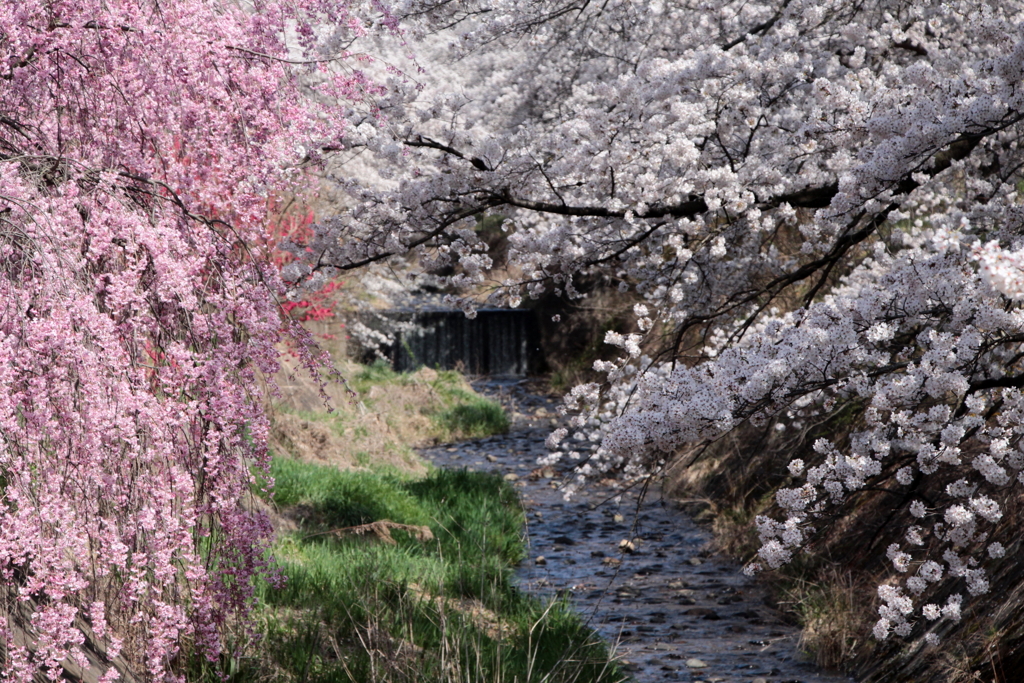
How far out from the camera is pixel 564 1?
664cm

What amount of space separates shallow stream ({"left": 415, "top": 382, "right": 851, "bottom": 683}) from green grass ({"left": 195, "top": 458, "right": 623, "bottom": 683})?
0.33 m

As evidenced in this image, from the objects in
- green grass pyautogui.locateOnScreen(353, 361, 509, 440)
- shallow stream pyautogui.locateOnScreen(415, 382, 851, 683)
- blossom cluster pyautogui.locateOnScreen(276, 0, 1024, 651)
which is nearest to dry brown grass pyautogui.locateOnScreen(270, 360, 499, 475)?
green grass pyautogui.locateOnScreen(353, 361, 509, 440)

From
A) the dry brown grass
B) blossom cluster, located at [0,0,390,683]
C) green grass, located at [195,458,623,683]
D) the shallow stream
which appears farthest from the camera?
the dry brown grass

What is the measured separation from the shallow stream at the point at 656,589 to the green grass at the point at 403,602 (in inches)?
12.9

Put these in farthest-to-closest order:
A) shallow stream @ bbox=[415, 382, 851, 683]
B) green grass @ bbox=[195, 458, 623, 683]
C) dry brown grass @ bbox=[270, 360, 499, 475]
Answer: dry brown grass @ bbox=[270, 360, 499, 475]
shallow stream @ bbox=[415, 382, 851, 683]
green grass @ bbox=[195, 458, 623, 683]

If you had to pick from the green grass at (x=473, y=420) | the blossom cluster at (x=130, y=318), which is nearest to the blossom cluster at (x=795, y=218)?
the blossom cluster at (x=130, y=318)

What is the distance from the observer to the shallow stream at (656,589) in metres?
6.25

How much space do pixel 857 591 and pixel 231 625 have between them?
14.0 ft

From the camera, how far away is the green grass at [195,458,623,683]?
474 centimetres

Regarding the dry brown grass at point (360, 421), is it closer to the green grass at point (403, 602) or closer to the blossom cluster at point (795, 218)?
the green grass at point (403, 602)

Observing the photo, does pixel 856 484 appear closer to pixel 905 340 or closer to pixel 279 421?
pixel 905 340

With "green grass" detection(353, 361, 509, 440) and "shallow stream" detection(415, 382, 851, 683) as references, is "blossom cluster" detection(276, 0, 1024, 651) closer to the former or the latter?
"shallow stream" detection(415, 382, 851, 683)

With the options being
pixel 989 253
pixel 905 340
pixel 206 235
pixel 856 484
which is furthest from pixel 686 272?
pixel 989 253

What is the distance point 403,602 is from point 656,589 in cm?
272
